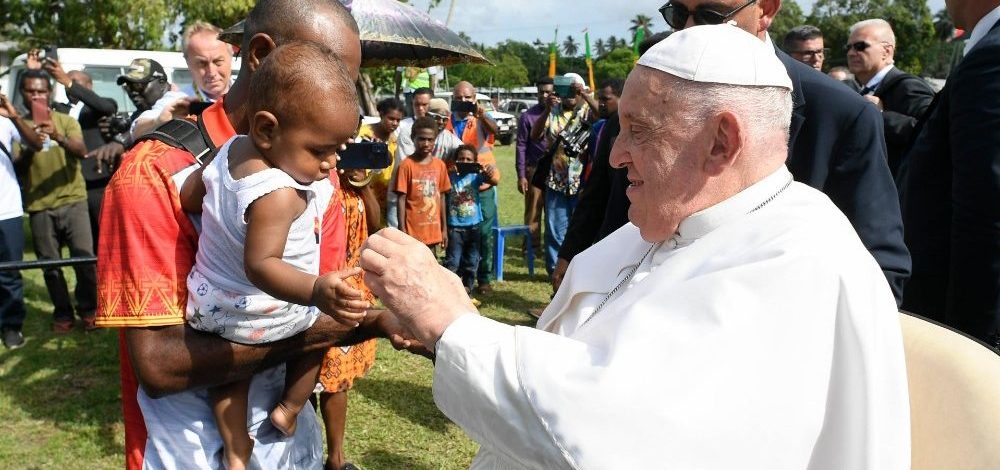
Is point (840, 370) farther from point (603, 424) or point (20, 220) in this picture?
point (20, 220)

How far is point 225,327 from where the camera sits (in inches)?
78.3

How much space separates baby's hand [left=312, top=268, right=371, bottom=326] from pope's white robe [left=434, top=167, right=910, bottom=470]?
0.35 m

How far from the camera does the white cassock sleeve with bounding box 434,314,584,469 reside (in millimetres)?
1418

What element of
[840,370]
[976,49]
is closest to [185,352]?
[840,370]

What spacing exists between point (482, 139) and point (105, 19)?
1805cm

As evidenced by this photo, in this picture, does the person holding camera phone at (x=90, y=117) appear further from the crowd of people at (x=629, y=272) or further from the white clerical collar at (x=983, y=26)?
the white clerical collar at (x=983, y=26)

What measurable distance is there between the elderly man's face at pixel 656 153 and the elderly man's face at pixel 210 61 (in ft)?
9.36

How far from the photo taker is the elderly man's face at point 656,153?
1.68 meters

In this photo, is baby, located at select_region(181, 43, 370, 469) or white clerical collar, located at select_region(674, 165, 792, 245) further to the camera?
baby, located at select_region(181, 43, 370, 469)

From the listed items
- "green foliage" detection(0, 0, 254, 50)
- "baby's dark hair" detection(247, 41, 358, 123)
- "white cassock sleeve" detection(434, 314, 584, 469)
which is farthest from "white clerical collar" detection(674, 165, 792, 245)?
"green foliage" detection(0, 0, 254, 50)

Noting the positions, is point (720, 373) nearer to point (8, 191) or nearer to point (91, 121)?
point (8, 191)

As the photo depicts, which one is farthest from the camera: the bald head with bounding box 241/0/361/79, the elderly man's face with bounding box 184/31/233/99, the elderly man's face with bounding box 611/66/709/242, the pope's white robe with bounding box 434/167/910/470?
the elderly man's face with bounding box 184/31/233/99

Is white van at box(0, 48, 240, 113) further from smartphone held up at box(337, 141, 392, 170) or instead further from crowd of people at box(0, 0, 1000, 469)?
crowd of people at box(0, 0, 1000, 469)

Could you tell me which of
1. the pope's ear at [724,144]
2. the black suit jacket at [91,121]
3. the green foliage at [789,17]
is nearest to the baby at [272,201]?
the pope's ear at [724,144]
